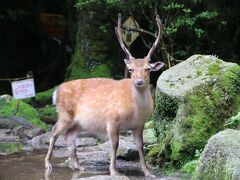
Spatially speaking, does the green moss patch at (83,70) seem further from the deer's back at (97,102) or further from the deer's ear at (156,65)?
the deer's ear at (156,65)

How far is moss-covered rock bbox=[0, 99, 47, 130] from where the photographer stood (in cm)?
1427

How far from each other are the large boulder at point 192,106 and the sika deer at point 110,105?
1.39ft

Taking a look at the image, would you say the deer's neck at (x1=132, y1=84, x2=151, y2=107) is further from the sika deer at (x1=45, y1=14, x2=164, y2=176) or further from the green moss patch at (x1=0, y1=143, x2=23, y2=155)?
the green moss patch at (x1=0, y1=143, x2=23, y2=155)

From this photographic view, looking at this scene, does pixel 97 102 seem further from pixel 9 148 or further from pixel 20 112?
pixel 20 112

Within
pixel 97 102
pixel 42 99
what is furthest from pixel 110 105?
pixel 42 99

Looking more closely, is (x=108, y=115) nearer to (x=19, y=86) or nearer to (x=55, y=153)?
(x=55, y=153)

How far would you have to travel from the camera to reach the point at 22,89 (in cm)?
1509

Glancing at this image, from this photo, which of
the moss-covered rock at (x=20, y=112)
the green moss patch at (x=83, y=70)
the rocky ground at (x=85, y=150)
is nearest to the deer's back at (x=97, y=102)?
the rocky ground at (x=85, y=150)

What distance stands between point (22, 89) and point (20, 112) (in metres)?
0.75

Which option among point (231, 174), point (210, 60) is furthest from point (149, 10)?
point (231, 174)

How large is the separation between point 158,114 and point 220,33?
7352 mm

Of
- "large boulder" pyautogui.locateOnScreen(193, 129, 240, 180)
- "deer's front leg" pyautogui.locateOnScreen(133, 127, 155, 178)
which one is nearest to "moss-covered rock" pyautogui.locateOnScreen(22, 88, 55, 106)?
"deer's front leg" pyautogui.locateOnScreen(133, 127, 155, 178)

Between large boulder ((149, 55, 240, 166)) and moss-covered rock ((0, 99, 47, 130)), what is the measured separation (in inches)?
198

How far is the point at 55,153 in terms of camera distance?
37.3ft
